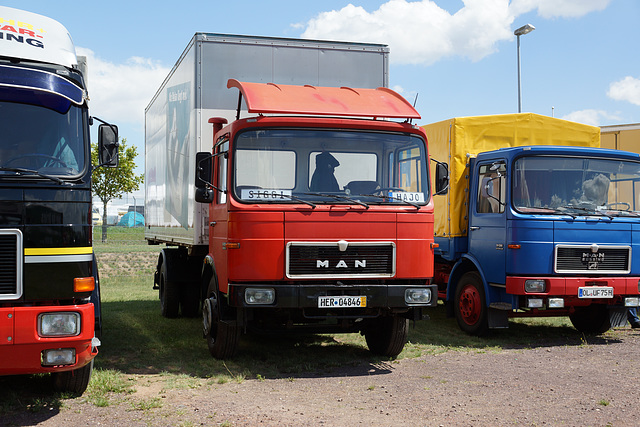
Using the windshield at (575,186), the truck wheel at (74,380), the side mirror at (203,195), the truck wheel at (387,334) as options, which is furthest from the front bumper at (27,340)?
the windshield at (575,186)

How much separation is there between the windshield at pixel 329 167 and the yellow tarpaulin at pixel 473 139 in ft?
10.4

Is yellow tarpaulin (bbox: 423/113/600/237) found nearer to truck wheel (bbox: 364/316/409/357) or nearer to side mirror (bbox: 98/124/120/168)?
truck wheel (bbox: 364/316/409/357)

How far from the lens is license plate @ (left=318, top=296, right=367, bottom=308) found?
23.2ft

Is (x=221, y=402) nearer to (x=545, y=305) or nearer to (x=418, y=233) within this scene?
(x=418, y=233)

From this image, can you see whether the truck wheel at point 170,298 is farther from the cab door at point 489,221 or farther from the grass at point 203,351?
the cab door at point 489,221

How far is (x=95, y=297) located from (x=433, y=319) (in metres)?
6.70

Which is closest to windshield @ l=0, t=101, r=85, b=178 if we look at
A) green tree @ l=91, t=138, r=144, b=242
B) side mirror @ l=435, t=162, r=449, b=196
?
side mirror @ l=435, t=162, r=449, b=196

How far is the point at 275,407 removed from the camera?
5.95 meters

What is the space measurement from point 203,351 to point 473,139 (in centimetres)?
525

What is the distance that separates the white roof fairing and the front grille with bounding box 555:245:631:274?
21.3 ft

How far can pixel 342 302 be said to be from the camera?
7.11 metres

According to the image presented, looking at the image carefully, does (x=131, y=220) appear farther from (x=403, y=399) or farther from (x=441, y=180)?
(x=403, y=399)

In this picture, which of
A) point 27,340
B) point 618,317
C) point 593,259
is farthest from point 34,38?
point 618,317

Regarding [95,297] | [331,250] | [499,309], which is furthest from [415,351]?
[95,297]
